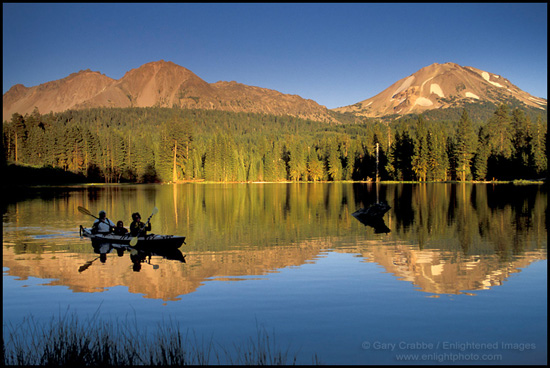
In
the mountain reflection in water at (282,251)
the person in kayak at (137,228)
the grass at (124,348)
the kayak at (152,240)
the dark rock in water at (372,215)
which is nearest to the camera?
the grass at (124,348)

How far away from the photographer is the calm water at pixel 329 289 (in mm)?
10164

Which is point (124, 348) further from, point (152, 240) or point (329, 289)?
point (152, 240)

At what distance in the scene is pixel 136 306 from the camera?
1288 centimetres

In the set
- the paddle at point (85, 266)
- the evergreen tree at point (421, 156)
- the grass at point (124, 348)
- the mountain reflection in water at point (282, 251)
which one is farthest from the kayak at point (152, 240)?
the evergreen tree at point (421, 156)

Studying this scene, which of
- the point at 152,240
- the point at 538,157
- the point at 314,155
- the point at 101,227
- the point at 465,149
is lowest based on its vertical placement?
the point at 152,240

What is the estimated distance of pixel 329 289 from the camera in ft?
48.6

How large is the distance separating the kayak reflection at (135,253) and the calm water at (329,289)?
0.90 ft

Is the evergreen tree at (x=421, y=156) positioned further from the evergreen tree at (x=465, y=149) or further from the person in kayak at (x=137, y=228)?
the person in kayak at (x=137, y=228)

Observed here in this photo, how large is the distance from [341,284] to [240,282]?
334 centimetres

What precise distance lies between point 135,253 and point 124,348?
13614 millimetres

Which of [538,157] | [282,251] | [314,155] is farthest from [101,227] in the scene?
[314,155]

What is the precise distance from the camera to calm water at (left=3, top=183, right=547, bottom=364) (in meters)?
10.2

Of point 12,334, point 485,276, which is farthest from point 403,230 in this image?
point 12,334

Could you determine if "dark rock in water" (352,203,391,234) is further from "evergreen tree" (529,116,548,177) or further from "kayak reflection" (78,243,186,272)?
"evergreen tree" (529,116,548,177)
